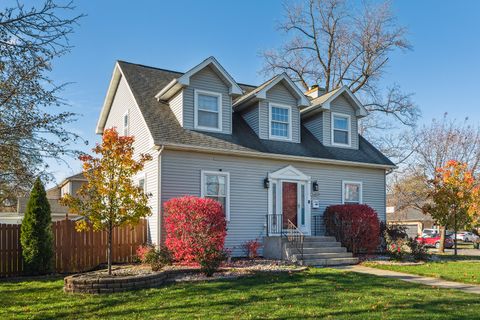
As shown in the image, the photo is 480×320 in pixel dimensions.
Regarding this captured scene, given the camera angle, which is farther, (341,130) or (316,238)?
(341,130)

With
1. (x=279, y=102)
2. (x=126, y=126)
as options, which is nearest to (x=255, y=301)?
(x=279, y=102)

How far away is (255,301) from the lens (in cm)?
795

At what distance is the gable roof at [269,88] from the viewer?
16.0 m

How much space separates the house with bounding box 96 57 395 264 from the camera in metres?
14.2

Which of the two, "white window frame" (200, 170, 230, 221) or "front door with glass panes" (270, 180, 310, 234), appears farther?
"front door with glass panes" (270, 180, 310, 234)

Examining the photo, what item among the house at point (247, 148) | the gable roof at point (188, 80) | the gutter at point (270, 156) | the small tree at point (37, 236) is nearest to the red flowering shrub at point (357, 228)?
the house at point (247, 148)

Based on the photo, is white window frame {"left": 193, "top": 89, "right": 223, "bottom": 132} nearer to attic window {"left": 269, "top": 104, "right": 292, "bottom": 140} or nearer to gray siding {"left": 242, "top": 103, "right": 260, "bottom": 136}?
gray siding {"left": 242, "top": 103, "right": 260, "bottom": 136}

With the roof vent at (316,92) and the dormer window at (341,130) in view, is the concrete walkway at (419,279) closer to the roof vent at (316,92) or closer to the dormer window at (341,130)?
the dormer window at (341,130)

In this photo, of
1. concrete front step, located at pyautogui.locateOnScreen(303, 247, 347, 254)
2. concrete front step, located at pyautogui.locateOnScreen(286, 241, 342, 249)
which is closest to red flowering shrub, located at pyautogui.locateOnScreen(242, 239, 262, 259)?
concrete front step, located at pyautogui.locateOnScreen(286, 241, 342, 249)

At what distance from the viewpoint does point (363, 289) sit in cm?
915

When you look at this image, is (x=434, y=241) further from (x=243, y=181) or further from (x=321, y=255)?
(x=243, y=181)

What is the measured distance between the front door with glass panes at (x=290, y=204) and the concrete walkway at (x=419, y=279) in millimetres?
3409

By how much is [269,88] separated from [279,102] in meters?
0.81

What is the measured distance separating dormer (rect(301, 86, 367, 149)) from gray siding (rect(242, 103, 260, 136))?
265 cm
